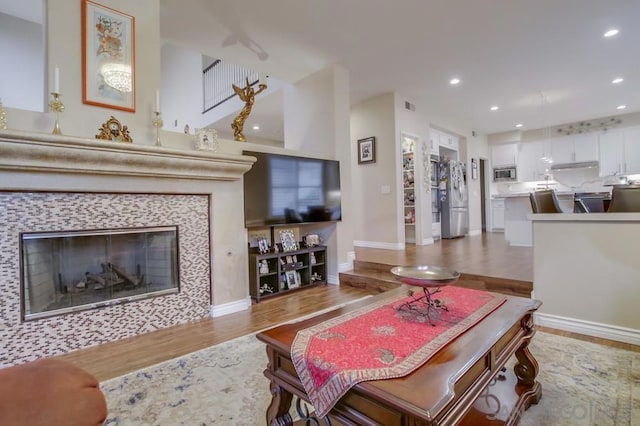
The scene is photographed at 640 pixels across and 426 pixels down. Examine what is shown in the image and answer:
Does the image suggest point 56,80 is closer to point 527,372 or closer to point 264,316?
point 264,316

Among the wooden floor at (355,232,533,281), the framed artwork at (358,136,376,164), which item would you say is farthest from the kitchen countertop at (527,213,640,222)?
the framed artwork at (358,136,376,164)

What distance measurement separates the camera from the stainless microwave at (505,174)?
28.5 ft

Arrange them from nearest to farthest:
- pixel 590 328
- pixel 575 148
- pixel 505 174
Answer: pixel 590 328
pixel 575 148
pixel 505 174

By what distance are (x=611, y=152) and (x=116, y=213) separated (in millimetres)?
9961

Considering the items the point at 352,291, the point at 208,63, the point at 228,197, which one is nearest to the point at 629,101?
the point at 352,291

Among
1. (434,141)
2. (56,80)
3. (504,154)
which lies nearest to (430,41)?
(434,141)

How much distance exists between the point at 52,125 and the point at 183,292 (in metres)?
1.75

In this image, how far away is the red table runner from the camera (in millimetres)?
1027

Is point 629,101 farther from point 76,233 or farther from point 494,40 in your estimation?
point 76,233

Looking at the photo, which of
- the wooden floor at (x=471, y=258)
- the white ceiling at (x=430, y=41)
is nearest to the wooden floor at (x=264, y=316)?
the wooden floor at (x=471, y=258)

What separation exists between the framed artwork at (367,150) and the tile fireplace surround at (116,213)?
10.2ft

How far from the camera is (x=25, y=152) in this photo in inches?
82.3

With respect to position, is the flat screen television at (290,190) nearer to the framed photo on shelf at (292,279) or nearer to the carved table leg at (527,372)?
the framed photo on shelf at (292,279)

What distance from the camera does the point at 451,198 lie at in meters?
7.18
